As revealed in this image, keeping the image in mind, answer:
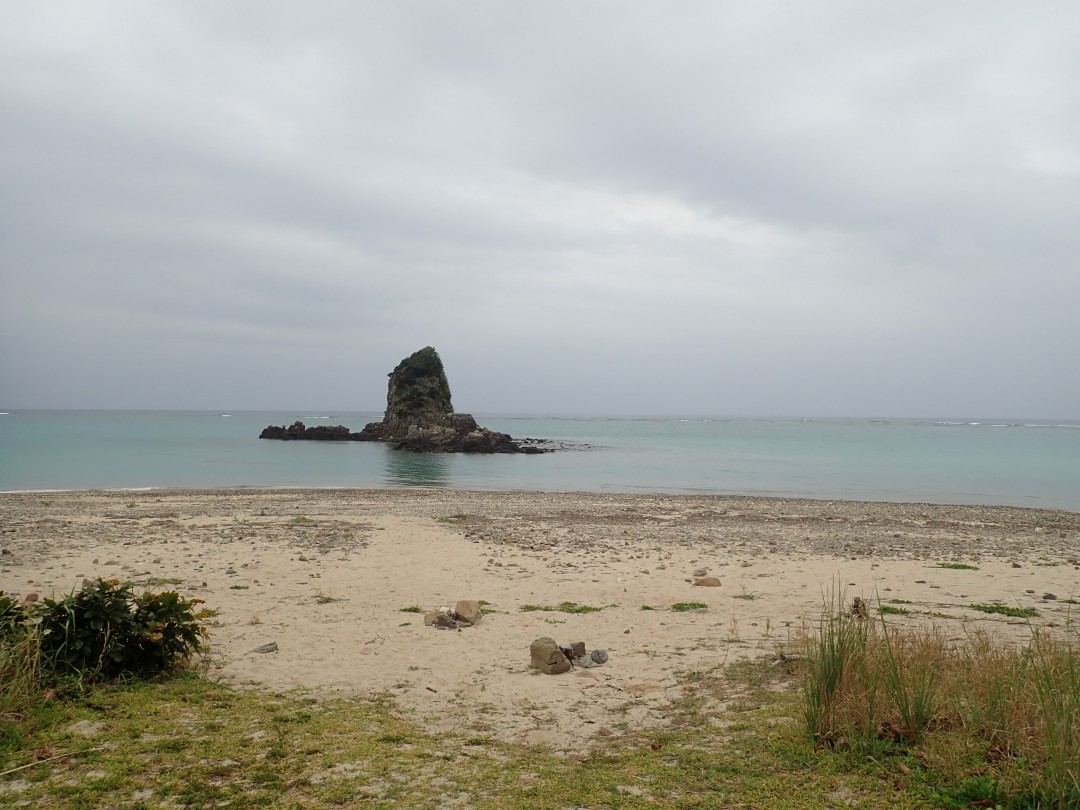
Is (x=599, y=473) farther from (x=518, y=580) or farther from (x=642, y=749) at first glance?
(x=642, y=749)

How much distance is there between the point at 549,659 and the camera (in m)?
8.16

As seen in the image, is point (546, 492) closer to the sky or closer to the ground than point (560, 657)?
closer to the ground

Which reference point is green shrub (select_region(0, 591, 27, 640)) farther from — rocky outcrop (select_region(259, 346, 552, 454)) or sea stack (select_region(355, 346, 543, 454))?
rocky outcrop (select_region(259, 346, 552, 454))

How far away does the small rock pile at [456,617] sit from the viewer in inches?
399

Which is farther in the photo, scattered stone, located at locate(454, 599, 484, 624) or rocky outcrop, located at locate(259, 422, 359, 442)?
rocky outcrop, located at locate(259, 422, 359, 442)

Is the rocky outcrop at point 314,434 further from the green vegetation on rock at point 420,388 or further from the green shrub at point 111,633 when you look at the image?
the green shrub at point 111,633

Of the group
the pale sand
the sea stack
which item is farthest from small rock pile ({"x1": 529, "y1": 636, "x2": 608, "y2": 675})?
the sea stack

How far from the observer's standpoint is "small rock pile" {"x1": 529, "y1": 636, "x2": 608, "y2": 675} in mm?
8148

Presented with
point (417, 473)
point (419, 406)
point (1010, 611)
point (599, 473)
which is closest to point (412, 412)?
point (419, 406)

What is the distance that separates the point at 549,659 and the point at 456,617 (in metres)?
2.62

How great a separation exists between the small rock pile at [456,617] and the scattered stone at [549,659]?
2.15 m

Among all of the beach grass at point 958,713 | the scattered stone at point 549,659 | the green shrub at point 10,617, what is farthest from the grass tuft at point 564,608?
the green shrub at point 10,617

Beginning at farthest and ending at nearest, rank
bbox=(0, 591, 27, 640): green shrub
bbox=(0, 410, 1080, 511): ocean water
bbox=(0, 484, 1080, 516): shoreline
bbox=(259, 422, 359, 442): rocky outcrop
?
bbox=(259, 422, 359, 442): rocky outcrop
bbox=(0, 410, 1080, 511): ocean water
bbox=(0, 484, 1080, 516): shoreline
bbox=(0, 591, 27, 640): green shrub

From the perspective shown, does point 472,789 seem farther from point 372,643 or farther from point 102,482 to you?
point 102,482
